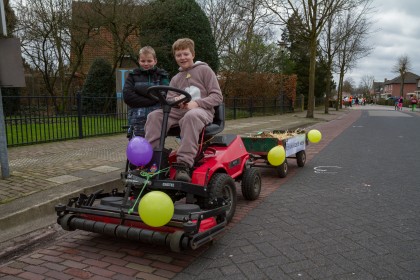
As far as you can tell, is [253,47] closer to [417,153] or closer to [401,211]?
[417,153]

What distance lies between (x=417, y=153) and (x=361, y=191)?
497 centimetres

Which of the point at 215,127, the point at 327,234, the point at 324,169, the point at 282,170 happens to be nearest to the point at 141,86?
the point at 215,127

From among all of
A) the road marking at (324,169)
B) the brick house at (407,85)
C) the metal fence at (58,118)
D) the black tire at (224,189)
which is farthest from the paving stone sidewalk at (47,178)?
the brick house at (407,85)

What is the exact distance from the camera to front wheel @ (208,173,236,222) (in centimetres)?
370

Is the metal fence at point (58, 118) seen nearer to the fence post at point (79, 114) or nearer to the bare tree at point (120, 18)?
the fence post at point (79, 114)

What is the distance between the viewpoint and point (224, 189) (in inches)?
157

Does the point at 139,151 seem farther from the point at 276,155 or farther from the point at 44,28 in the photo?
the point at 44,28

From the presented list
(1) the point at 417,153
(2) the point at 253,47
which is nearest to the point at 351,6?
(2) the point at 253,47

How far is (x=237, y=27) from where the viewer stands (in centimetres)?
2284

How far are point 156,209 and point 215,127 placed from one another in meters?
1.54

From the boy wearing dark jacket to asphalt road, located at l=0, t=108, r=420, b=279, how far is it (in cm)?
169

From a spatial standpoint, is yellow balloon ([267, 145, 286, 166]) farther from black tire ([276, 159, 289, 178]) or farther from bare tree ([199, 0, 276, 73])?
bare tree ([199, 0, 276, 73])

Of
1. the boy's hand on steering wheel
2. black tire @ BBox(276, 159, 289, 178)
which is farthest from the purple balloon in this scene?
black tire @ BBox(276, 159, 289, 178)

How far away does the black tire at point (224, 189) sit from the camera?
370 centimetres
